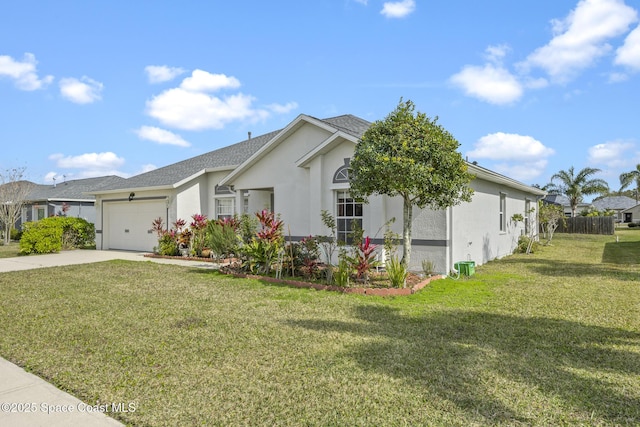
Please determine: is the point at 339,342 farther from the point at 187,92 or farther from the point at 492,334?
the point at 187,92

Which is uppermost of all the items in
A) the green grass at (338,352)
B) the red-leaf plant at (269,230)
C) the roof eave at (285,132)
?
the roof eave at (285,132)

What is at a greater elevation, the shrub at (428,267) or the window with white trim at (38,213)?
the window with white trim at (38,213)

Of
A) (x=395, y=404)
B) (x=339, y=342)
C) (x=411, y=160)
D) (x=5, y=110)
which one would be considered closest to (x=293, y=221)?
(x=411, y=160)

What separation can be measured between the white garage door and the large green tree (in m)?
12.9

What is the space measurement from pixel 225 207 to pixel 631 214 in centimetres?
7801

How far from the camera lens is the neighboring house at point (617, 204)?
72375 millimetres

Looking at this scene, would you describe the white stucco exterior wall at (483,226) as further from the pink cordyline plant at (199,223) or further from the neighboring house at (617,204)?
the neighboring house at (617,204)

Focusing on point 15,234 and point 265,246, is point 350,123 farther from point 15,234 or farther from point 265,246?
point 15,234

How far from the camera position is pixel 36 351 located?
5.12m

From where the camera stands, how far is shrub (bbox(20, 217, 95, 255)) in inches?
730

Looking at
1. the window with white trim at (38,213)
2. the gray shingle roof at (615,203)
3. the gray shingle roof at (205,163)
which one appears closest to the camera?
the gray shingle roof at (205,163)

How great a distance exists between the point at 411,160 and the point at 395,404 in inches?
235

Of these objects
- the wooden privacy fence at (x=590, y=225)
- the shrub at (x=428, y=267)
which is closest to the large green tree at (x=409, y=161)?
the shrub at (x=428, y=267)

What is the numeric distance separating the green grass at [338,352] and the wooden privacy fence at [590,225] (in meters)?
29.9
